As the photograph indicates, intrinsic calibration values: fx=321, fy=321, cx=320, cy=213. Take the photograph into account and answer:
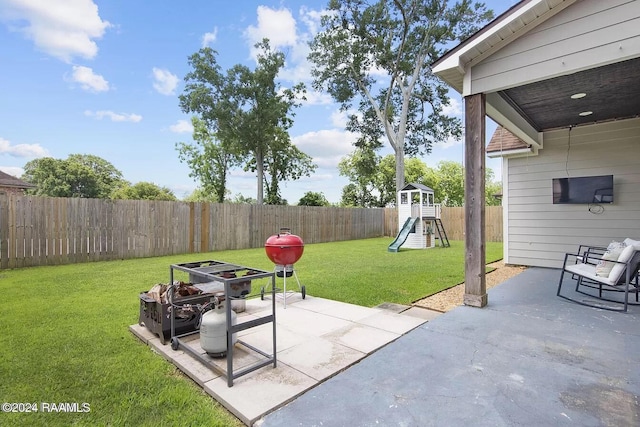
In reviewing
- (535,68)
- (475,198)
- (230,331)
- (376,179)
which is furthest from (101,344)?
(376,179)

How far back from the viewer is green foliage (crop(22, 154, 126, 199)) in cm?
2830

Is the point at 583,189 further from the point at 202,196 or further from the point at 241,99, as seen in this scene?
the point at 202,196

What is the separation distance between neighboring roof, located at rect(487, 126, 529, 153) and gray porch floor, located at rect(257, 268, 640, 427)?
12.8 feet

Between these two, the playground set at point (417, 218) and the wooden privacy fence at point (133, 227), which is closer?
the wooden privacy fence at point (133, 227)

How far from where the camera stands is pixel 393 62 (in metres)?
17.1

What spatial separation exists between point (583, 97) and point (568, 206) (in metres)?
2.56

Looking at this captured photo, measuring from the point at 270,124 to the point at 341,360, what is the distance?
17447mm

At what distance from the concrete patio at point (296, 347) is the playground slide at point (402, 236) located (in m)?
6.83

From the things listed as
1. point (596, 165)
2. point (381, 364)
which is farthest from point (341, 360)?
point (596, 165)

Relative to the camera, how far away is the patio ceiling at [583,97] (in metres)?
3.74

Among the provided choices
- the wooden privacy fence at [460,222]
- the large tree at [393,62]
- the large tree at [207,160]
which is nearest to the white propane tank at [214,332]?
A: the wooden privacy fence at [460,222]

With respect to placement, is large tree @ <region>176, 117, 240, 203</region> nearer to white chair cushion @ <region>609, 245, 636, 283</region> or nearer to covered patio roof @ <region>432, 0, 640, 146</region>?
covered patio roof @ <region>432, 0, 640, 146</region>

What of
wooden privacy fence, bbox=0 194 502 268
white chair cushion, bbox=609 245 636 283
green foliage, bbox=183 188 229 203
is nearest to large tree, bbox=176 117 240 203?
green foliage, bbox=183 188 229 203

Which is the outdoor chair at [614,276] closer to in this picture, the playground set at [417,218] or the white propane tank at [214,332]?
the white propane tank at [214,332]
